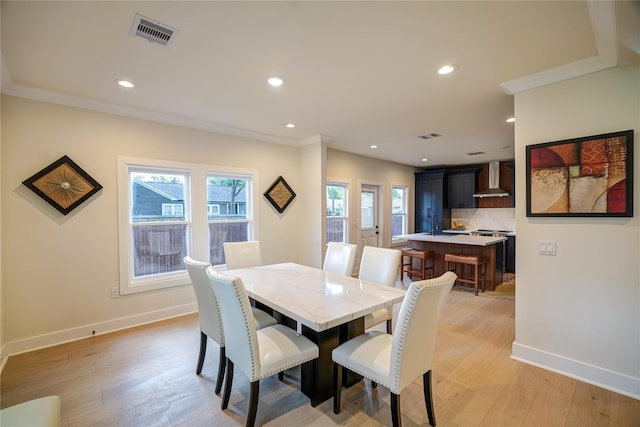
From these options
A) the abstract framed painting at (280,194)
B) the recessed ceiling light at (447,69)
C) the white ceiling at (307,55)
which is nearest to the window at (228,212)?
the abstract framed painting at (280,194)

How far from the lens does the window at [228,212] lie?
4.03 metres

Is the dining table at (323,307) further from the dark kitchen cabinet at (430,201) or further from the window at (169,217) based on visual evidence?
the dark kitchen cabinet at (430,201)

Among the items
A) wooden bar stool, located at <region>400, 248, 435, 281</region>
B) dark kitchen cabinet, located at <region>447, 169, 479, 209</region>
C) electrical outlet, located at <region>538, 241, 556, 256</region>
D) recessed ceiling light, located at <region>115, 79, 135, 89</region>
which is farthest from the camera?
dark kitchen cabinet, located at <region>447, 169, 479, 209</region>

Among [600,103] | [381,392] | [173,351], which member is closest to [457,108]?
[600,103]

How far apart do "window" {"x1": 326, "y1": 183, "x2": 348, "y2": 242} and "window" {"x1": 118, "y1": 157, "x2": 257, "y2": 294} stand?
192 cm

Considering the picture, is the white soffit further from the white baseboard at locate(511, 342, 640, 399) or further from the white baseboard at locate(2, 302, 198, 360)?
the white baseboard at locate(2, 302, 198, 360)

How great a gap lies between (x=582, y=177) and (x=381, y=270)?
179cm

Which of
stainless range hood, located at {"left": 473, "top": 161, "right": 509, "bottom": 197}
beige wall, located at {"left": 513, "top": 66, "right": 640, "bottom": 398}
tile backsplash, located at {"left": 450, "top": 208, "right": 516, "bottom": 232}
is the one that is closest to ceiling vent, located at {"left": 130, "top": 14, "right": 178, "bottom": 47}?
beige wall, located at {"left": 513, "top": 66, "right": 640, "bottom": 398}

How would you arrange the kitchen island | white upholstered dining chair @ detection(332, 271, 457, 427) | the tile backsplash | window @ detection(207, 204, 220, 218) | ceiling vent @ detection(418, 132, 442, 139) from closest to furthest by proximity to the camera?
white upholstered dining chair @ detection(332, 271, 457, 427) < window @ detection(207, 204, 220, 218) < ceiling vent @ detection(418, 132, 442, 139) < the kitchen island < the tile backsplash

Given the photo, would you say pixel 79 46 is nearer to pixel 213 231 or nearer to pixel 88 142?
pixel 88 142

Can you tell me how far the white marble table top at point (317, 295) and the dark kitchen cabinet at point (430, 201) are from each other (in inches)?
211

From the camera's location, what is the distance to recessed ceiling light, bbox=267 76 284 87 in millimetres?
2469

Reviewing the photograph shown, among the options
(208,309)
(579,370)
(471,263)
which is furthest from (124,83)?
(471,263)

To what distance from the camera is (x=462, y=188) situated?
7176 mm
